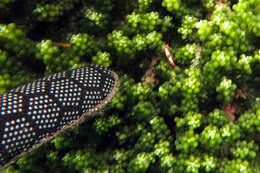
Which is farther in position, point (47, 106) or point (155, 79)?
point (155, 79)

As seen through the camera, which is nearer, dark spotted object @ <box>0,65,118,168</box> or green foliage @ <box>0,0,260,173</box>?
dark spotted object @ <box>0,65,118,168</box>

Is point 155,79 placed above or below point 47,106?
below

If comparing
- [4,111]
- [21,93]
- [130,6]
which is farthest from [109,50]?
[4,111]

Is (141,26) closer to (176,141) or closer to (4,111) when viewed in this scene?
(176,141)
